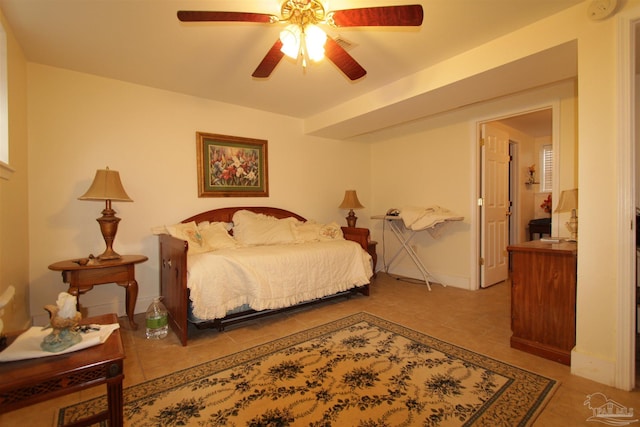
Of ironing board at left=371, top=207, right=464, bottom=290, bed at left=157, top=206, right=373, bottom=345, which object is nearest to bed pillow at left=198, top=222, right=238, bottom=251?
bed at left=157, top=206, right=373, bottom=345

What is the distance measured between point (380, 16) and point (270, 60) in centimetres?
73

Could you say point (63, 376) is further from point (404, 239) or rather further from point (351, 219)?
point (404, 239)

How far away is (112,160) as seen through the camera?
112 inches

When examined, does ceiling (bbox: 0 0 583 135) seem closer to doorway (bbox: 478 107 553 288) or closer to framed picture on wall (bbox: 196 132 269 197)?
framed picture on wall (bbox: 196 132 269 197)

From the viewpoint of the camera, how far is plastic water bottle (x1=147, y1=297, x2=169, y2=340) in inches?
95.7

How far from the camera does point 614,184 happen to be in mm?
1666

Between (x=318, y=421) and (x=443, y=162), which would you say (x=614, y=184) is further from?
(x=443, y=162)

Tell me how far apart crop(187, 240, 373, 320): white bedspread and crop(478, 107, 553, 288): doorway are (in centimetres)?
172

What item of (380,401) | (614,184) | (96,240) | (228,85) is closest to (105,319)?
(380,401)

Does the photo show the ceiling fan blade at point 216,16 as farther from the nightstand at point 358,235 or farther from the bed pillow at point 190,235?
the nightstand at point 358,235

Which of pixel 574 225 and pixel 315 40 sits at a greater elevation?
pixel 315 40

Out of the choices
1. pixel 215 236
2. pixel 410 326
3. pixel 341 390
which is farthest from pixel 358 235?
pixel 341 390

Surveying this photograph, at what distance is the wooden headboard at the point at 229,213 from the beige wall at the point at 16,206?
126 centimetres

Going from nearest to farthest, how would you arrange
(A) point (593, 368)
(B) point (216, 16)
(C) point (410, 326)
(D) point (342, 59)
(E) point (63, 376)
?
1. (E) point (63, 376)
2. (B) point (216, 16)
3. (A) point (593, 368)
4. (D) point (342, 59)
5. (C) point (410, 326)
